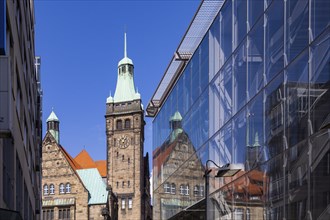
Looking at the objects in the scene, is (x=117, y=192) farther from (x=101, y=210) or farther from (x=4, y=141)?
(x=4, y=141)

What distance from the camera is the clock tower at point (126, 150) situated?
309 ft

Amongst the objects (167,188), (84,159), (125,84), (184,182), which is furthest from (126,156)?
(184,182)

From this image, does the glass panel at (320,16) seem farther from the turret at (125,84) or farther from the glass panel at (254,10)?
the turret at (125,84)

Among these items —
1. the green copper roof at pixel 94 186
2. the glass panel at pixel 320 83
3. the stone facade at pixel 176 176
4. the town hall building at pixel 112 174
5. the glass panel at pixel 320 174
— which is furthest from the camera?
the green copper roof at pixel 94 186

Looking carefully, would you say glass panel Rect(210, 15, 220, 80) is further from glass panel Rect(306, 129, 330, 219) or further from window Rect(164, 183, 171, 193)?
window Rect(164, 183, 171, 193)

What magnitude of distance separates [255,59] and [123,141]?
259 ft

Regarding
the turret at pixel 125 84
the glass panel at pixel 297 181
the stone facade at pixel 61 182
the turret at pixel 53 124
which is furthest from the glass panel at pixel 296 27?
the turret at pixel 53 124

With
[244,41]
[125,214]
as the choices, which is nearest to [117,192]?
[125,214]

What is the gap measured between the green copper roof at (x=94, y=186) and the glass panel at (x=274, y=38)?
71.7 m

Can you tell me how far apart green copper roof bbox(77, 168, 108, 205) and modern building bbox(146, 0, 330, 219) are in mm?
58821

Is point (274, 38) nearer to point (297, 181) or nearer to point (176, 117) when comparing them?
point (297, 181)

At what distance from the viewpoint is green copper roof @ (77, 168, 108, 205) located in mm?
88000

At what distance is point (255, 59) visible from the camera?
18516mm

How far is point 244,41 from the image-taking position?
64.6 ft
